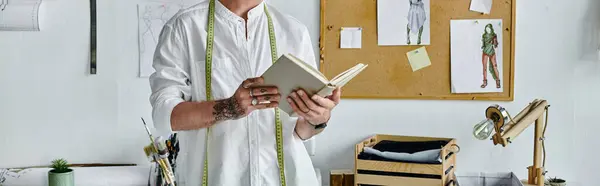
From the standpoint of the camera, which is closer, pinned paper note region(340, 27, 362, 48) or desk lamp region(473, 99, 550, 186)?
desk lamp region(473, 99, 550, 186)

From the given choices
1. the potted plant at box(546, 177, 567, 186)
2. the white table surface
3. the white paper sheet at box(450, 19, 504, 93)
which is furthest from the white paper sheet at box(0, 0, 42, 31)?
the potted plant at box(546, 177, 567, 186)

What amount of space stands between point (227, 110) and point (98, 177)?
1.08 meters

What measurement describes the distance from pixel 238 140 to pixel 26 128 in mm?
1399

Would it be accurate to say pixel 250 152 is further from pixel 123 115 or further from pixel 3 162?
pixel 3 162

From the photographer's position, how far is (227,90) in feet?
4.95

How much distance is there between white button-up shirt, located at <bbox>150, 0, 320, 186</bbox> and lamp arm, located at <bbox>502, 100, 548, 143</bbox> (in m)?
0.82

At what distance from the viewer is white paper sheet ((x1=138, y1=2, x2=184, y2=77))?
7.94 ft

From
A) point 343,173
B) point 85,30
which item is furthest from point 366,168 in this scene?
Answer: point 85,30

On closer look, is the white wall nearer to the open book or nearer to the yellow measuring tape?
the yellow measuring tape

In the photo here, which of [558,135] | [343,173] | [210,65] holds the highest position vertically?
[210,65]

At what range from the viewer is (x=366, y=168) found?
82.0 inches

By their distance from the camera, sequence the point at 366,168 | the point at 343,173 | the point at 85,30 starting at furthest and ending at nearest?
1. the point at 85,30
2. the point at 343,173
3. the point at 366,168

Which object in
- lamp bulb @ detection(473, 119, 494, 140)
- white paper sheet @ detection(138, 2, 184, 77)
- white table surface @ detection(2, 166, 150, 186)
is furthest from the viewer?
white paper sheet @ detection(138, 2, 184, 77)

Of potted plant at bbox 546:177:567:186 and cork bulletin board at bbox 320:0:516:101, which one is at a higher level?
cork bulletin board at bbox 320:0:516:101
